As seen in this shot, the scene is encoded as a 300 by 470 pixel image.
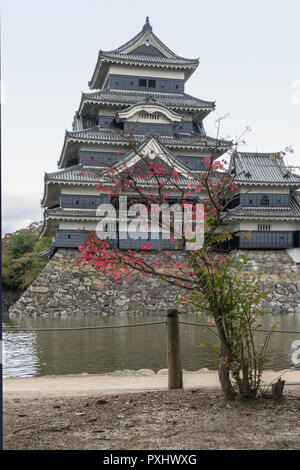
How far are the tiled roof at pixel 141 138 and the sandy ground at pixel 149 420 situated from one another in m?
24.3

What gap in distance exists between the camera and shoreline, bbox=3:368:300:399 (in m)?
6.35

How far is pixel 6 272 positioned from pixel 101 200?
1310cm

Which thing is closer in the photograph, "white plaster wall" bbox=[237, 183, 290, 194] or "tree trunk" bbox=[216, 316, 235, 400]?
"tree trunk" bbox=[216, 316, 235, 400]

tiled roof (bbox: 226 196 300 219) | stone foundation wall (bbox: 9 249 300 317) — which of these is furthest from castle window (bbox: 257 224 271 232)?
stone foundation wall (bbox: 9 249 300 317)

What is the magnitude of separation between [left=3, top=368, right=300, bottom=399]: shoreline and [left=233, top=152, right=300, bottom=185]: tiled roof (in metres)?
21.6

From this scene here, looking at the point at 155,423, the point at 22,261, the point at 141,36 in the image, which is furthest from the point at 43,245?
the point at 155,423

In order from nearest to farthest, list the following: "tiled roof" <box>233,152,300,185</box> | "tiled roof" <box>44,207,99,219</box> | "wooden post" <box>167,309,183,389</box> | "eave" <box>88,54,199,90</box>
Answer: "wooden post" <box>167,309,183,389</box> < "tiled roof" <box>44,207,99,219</box> < "tiled roof" <box>233,152,300,185</box> < "eave" <box>88,54,199,90</box>

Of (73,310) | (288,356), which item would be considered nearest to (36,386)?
(288,356)

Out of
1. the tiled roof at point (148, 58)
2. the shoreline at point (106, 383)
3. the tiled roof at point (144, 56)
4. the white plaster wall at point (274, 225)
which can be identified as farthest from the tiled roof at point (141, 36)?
the shoreline at point (106, 383)

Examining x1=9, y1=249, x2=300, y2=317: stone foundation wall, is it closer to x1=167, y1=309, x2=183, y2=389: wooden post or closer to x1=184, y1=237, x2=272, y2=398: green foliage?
x1=167, y1=309, x2=183, y2=389: wooden post

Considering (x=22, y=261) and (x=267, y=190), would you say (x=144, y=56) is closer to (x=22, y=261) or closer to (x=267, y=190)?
(x=267, y=190)

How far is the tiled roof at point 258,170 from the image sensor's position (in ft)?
96.3

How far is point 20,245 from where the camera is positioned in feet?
134
